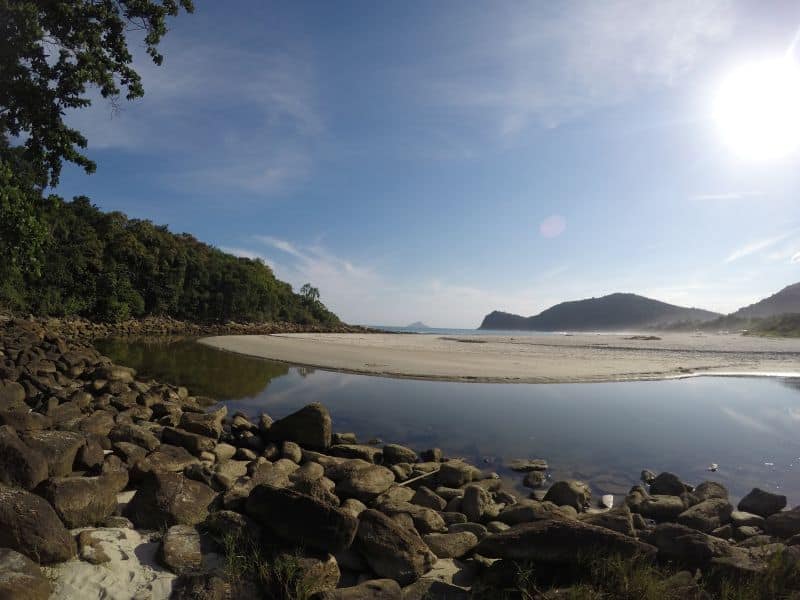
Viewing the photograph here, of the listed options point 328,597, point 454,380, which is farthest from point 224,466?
point 454,380

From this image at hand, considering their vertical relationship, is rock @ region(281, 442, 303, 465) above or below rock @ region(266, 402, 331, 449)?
below

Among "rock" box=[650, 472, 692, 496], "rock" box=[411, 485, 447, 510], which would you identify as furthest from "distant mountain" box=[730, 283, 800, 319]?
"rock" box=[411, 485, 447, 510]

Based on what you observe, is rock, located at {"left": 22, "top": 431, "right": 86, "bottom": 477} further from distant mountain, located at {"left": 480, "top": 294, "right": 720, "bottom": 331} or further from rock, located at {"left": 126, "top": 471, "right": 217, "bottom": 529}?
distant mountain, located at {"left": 480, "top": 294, "right": 720, "bottom": 331}

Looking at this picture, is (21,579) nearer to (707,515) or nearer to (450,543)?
(450,543)

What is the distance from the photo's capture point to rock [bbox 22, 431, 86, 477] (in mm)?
5363

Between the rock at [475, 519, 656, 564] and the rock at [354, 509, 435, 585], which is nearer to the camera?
the rock at [475, 519, 656, 564]

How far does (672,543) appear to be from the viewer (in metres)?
4.53

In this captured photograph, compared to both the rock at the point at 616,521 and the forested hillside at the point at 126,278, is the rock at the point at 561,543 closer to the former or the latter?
the rock at the point at 616,521

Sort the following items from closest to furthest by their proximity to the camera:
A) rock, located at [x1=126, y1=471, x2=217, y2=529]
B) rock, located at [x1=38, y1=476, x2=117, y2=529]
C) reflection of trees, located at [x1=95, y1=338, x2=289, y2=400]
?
1. rock, located at [x1=38, y1=476, x2=117, y2=529]
2. rock, located at [x1=126, y1=471, x2=217, y2=529]
3. reflection of trees, located at [x1=95, y1=338, x2=289, y2=400]

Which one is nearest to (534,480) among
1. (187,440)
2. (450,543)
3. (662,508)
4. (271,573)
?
(662,508)

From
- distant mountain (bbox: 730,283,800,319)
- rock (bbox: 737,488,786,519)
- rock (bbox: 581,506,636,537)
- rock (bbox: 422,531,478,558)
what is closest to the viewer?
rock (bbox: 422,531,478,558)

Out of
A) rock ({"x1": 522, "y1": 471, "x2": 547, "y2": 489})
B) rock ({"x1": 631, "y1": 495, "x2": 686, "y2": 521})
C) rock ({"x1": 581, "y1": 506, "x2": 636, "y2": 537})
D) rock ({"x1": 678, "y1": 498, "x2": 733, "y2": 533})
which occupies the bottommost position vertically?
rock ({"x1": 522, "y1": 471, "x2": 547, "y2": 489})

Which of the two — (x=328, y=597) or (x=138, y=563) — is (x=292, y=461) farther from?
(x=328, y=597)

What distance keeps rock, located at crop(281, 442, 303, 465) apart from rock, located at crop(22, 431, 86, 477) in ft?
11.2
